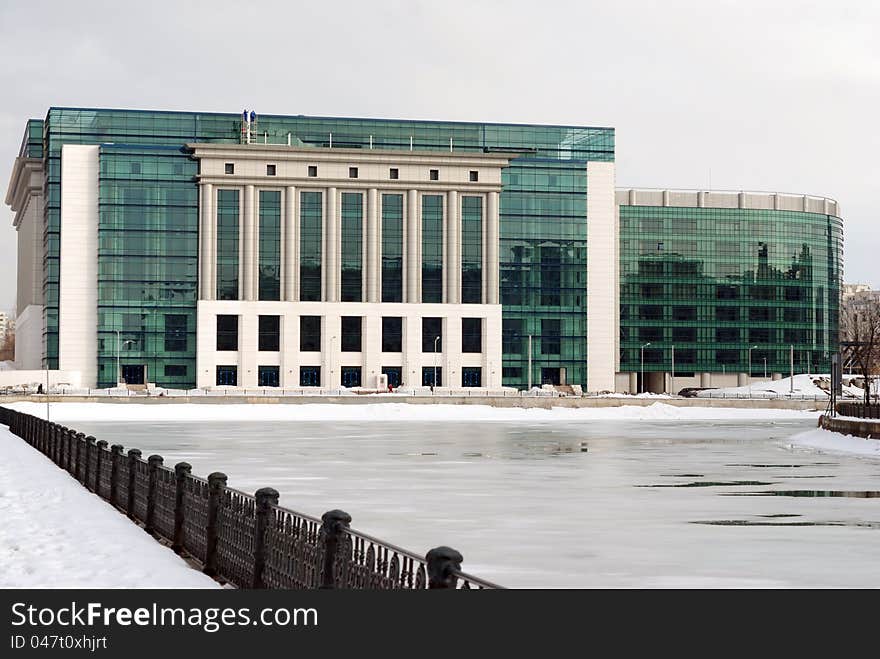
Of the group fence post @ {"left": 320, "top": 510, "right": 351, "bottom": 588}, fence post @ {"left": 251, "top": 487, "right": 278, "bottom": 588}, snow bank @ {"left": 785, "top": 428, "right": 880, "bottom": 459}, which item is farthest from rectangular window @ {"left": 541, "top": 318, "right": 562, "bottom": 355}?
fence post @ {"left": 320, "top": 510, "right": 351, "bottom": 588}

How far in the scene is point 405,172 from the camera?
13412 centimetres

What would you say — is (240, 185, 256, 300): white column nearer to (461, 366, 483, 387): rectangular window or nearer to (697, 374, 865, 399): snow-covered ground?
(461, 366, 483, 387): rectangular window

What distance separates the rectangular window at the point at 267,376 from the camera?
131 metres

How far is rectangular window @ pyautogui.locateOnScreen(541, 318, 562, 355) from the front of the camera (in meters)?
139

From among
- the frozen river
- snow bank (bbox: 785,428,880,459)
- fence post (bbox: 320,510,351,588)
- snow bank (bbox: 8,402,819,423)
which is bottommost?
snow bank (bbox: 8,402,819,423)

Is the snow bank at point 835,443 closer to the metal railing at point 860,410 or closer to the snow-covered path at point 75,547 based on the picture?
the metal railing at point 860,410

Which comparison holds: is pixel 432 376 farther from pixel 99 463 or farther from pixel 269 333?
pixel 99 463

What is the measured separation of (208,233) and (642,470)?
332ft

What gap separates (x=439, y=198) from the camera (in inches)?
5340

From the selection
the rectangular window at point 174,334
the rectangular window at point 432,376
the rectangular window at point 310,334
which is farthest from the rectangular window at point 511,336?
the rectangular window at point 174,334

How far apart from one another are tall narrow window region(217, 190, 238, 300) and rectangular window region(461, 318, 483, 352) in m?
25.5

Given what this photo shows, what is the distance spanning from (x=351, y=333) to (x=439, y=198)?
1800cm

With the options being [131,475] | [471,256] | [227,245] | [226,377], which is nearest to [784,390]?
[471,256]

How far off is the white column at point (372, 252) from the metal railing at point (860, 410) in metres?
81.4
